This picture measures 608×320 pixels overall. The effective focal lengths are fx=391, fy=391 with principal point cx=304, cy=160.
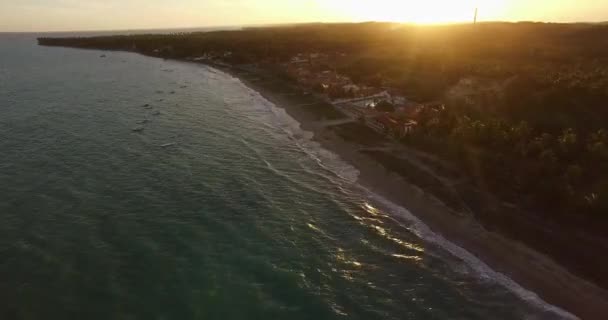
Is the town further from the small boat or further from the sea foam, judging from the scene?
the small boat

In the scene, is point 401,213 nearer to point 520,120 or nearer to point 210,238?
point 210,238

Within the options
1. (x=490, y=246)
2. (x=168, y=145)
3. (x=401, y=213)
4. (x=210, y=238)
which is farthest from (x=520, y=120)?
(x=168, y=145)

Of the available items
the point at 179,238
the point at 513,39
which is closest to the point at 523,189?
Result: the point at 179,238

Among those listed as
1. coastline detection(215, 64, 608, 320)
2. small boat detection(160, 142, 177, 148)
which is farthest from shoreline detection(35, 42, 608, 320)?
small boat detection(160, 142, 177, 148)

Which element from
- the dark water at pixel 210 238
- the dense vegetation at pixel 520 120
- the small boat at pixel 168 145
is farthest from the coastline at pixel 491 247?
the small boat at pixel 168 145

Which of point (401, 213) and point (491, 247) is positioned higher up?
point (401, 213)

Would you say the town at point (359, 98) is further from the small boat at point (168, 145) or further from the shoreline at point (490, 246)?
the small boat at point (168, 145)

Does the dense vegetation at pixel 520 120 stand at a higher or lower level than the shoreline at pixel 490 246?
higher

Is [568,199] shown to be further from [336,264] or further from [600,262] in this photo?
[336,264]
